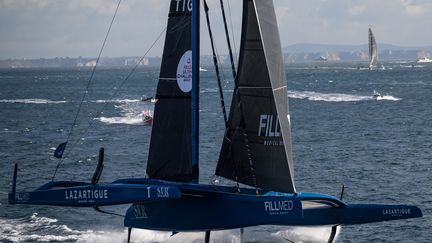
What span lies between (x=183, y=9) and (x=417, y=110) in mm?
58615

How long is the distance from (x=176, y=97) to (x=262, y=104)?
112 inches

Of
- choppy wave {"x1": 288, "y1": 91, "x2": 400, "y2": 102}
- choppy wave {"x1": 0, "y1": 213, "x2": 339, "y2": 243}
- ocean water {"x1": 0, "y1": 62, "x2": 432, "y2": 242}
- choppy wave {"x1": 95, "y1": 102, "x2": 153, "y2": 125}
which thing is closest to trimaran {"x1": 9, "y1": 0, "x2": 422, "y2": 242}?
choppy wave {"x1": 0, "y1": 213, "x2": 339, "y2": 243}

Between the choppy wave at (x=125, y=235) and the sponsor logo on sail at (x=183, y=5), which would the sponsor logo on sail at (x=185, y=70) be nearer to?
the sponsor logo on sail at (x=183, y=5)

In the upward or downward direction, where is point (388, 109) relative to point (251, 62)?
downward

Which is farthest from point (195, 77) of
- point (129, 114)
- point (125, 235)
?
point (129, 114)

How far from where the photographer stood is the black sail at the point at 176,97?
23.5 metres

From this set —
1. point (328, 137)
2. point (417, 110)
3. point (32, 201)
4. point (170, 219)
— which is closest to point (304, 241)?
point (170, 219)

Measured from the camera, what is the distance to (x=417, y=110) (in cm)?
7869

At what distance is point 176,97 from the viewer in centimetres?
2366

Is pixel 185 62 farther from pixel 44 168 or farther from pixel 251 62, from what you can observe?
pixel 44 168

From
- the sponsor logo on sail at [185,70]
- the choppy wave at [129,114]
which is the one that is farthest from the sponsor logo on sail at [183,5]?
the choppy wave at [129,114]

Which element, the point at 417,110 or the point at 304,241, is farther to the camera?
the point at 417,110

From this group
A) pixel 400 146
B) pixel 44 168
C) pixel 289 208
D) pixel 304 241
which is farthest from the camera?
pixel 400 146

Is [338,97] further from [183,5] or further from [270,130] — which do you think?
[270,130]
